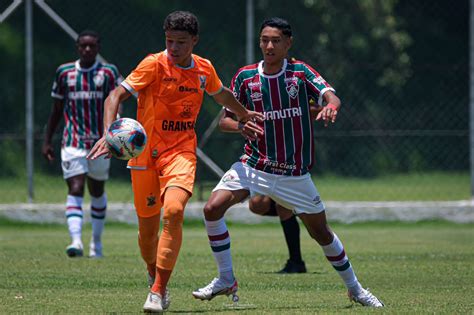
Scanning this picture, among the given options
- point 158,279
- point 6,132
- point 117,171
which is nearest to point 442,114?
point 117,171

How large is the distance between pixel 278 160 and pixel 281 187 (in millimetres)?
212

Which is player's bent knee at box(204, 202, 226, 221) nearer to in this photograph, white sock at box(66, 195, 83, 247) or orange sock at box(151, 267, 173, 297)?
orange sock at box(151, 267, 173, 297)

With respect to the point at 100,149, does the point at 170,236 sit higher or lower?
lower

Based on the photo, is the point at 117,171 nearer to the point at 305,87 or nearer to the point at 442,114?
the point at 442,114

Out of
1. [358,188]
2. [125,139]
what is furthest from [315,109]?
[358,188]

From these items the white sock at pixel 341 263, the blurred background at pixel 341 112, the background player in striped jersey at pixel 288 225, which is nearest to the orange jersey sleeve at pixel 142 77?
the white sock at pixel 341 263

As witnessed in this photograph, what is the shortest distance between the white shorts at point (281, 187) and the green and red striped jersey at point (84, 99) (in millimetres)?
4494

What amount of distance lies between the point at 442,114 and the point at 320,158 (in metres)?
1.98

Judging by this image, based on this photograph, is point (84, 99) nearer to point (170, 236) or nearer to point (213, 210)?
point (213, 210)

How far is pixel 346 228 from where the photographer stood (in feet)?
50.5

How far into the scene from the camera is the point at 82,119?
12.2 m

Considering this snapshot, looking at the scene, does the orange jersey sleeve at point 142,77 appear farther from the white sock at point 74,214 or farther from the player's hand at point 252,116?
the white sock at point 74,214

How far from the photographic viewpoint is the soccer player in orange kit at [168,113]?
755 cm

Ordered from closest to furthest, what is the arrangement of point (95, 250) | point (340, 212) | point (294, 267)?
1. point (294, 267)
2. point (95, 250)
3. point (340, 212)
